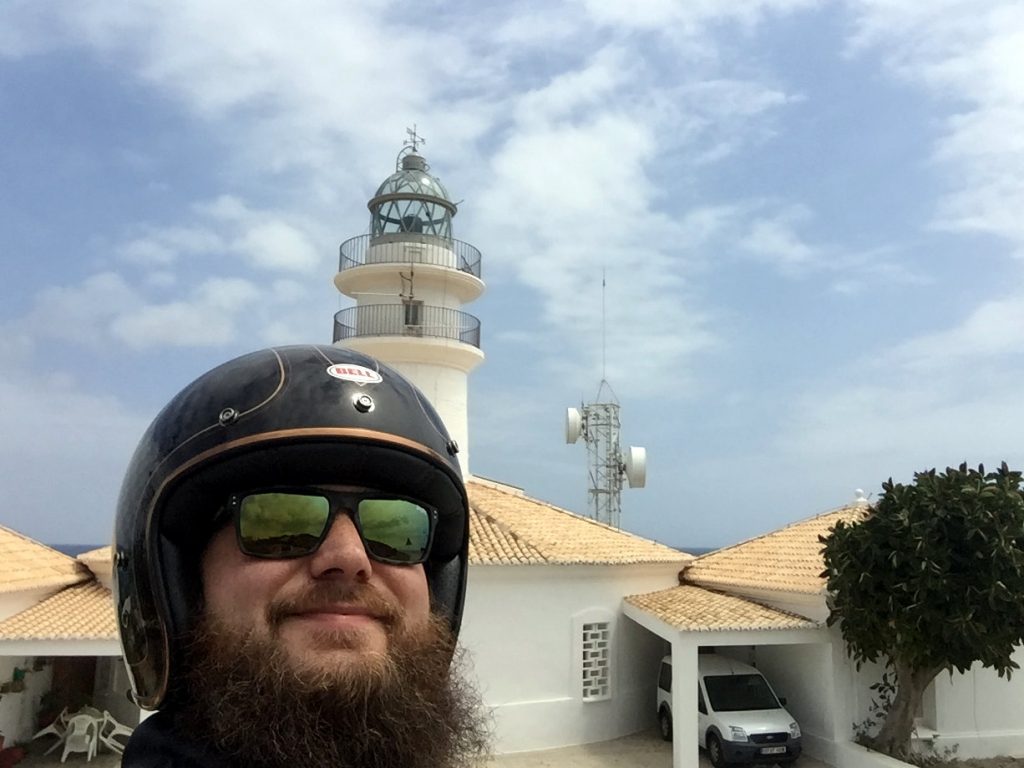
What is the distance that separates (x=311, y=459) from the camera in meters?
2.00

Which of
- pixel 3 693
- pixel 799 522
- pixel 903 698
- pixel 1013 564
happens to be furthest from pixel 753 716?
pixel 3 693

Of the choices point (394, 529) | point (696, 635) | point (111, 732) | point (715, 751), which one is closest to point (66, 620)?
point (111, 732)

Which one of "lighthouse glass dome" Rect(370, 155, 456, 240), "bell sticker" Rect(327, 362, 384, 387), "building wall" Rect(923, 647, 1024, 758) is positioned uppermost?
"lighthouse glass dome" Rect(370, 155, 456, 240)

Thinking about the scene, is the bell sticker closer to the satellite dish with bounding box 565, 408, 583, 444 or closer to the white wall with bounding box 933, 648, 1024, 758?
the white wall with bounding box 933, 648, 1024, 758

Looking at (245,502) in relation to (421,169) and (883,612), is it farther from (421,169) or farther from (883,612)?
(421,169)

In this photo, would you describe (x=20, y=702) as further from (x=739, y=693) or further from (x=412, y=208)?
(x=412, y=208)

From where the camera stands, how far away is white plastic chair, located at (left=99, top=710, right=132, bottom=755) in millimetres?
12539

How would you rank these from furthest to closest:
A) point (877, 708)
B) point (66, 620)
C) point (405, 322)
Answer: point (405, 322)
point (877, 708)
point (66, 620)

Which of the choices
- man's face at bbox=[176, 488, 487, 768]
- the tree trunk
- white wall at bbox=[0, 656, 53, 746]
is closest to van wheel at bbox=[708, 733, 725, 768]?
Result: the tree trunk

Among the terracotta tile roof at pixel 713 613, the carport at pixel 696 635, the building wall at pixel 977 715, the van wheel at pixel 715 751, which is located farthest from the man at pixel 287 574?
the building wall at pixel 977 715

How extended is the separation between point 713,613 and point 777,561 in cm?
334

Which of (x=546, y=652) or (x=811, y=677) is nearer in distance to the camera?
(x=811, y=677)

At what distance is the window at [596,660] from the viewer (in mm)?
14508

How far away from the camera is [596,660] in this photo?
1463 cm
